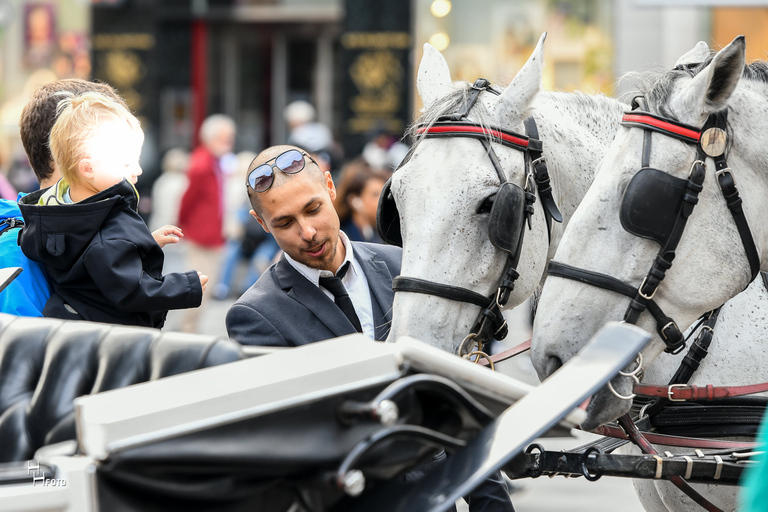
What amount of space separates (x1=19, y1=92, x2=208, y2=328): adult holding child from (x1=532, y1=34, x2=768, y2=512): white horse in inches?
44.0

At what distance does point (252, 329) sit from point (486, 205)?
76cm

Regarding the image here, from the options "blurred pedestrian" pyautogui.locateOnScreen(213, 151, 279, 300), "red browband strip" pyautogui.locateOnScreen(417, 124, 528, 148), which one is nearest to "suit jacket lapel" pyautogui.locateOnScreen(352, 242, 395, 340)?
"red browband strip" pyautogui.locateOnScreen(417, 124, 528, 148)

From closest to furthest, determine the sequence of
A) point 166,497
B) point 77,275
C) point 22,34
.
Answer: point 166,497 → point 77,275 → point 22,34

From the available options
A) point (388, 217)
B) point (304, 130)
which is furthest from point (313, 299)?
point (304, 130)

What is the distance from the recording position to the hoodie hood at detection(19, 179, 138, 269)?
8.13 ft

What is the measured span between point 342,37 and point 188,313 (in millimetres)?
5637

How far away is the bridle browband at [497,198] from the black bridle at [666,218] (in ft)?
1.30

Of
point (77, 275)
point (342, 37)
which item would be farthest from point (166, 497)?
point (342, 37)

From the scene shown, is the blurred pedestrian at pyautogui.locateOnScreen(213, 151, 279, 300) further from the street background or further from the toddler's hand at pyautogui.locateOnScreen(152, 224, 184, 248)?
the toddler's hand at pyautogui.locateOnScreen(152, 224, 184, 248)

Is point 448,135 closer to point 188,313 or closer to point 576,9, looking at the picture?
point 188,313

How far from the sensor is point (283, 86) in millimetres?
15008

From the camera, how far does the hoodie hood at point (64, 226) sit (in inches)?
97.5

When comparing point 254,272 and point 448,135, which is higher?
point 448,135

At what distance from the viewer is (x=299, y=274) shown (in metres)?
2.58
